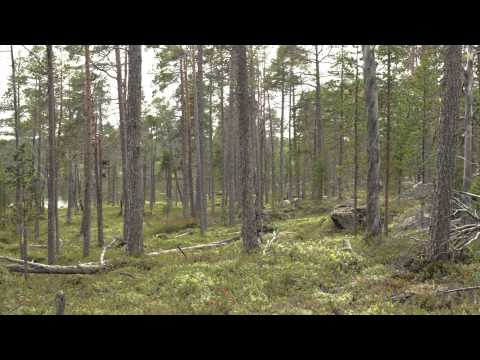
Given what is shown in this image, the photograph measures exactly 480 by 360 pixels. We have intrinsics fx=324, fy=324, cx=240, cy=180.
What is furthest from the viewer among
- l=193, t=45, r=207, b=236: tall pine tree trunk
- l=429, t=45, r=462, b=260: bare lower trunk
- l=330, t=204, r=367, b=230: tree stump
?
l=193, t=45, r=207, b=236: tall pine tree trunk

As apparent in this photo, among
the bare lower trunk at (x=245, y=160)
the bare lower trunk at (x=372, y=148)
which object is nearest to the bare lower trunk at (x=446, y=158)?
the bare lower trunk at (x=372, y=148)

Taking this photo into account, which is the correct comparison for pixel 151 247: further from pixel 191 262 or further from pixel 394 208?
pixel 394 208

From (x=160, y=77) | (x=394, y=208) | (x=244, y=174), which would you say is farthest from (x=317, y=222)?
(x=160, y=77)

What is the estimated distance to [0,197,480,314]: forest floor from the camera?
744cm

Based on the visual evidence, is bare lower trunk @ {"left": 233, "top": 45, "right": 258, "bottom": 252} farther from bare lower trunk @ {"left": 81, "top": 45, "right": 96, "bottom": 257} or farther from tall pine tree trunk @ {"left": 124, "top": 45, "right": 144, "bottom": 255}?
bare lower trunk @ {"left": 81, "top": 45, "right": 96, "bottom": 257}

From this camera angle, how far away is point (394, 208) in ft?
71.7

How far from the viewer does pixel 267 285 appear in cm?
939

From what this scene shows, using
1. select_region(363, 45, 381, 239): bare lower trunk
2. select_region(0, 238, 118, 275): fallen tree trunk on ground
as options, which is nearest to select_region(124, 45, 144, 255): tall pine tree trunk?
select_region(0, 238, 118, 275): fallen tree trunk on ground

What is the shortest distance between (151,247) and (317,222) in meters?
10.5

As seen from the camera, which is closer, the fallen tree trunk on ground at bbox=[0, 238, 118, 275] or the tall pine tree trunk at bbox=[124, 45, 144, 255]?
the fallen tree trunk on ground at bbox=[0, 238, 118, 275]

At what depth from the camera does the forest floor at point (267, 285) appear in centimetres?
744

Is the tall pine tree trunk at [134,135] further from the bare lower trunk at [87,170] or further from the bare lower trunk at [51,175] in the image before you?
the bare lower trunk at [87,170]

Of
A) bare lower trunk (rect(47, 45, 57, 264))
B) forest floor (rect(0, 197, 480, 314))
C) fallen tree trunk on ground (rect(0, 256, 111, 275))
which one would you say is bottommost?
fallen tree trunk on ground (rect(0, 256, 111, 275))

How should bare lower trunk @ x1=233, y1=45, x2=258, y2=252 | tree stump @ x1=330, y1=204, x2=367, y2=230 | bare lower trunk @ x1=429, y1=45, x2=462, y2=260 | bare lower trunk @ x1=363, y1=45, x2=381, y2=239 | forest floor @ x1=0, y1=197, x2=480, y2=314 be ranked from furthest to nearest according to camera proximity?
tree stump @ x1=330, y1=204, x2=367, y2=230, bare lower trunk @ x1=363, y1=45, x2=381, y2=239, bare lower trunk @ x1=233, y1=45, x2=258, y2=252, bare lower trunk @ x1=429, y1=45, x2=462, y2=260, forest floor @ x1=0, y1=197, x2=480, y2=314
